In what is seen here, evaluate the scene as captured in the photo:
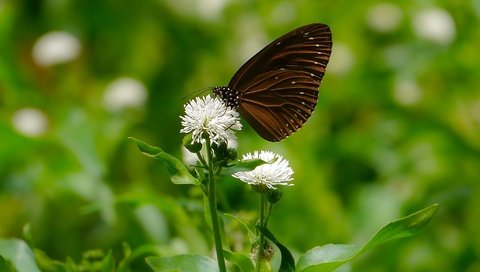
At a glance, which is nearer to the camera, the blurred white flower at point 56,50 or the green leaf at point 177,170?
the green leaf at point 177,170

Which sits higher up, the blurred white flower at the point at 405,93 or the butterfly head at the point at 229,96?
the butterfly head at the point at 229,96

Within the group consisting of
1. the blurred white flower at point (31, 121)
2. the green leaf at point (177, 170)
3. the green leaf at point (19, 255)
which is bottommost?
the blurred white flower at point (31, 121)

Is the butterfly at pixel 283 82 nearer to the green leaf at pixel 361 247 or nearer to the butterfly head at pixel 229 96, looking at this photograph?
the butterfly head at pixel 229 96

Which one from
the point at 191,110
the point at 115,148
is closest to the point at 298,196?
the point at 115,148

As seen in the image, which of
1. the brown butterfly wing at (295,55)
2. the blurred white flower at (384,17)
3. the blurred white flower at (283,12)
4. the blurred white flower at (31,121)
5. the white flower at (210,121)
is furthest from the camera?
the blurred white flower at (384,17)

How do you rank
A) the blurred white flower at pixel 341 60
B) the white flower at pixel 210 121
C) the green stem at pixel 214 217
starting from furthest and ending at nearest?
the blurred white flower at pixel 341 60
the white flower at pixel 210 121
the green stem at pixel 214 217

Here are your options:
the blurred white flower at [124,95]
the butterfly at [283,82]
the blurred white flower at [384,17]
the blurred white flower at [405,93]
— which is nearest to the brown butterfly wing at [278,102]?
the butterfly at [283,82]
